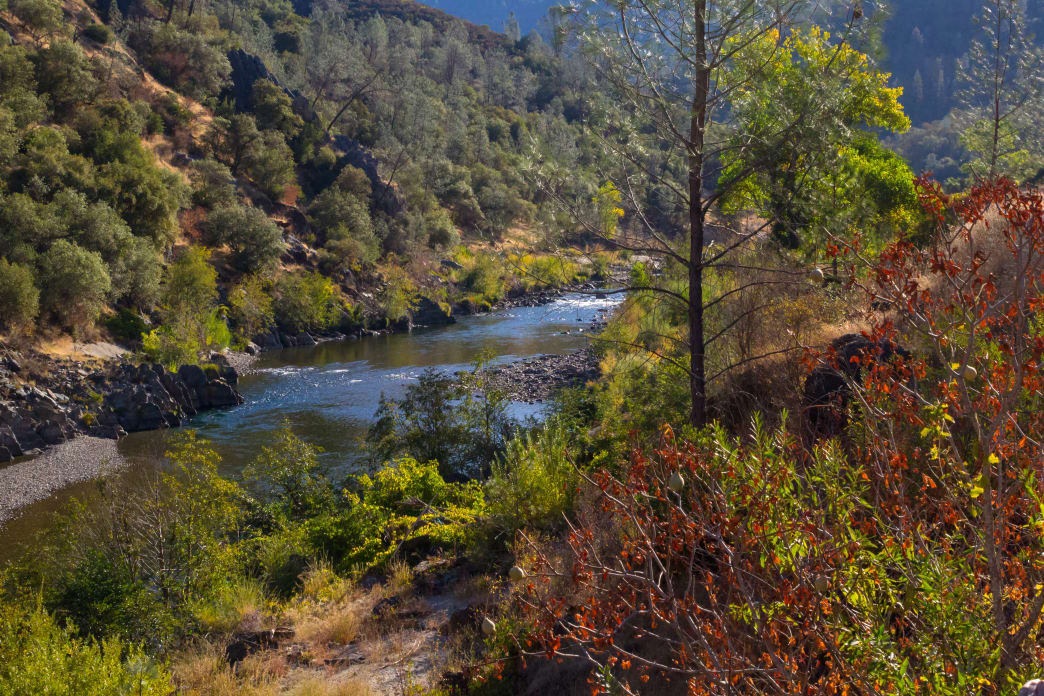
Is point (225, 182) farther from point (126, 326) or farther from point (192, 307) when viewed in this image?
point (126, 326)

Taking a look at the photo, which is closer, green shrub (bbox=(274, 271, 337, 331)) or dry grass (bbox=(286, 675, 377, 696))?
dry grass (bbox=(286, 675, 377, 696))

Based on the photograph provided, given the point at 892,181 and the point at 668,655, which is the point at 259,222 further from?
the point at 668,655

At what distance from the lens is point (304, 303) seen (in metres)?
35.2

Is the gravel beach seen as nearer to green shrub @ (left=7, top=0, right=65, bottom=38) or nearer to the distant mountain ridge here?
green shrub @ (left=7, top=0, right=65, bottom=38)

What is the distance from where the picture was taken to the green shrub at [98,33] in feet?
149

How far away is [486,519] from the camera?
27.6 ft

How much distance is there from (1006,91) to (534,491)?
6.73 metres

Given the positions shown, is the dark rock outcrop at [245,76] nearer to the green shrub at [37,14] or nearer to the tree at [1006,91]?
the green shrub at [37,14]

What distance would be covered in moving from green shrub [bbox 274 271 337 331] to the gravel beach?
636 inches

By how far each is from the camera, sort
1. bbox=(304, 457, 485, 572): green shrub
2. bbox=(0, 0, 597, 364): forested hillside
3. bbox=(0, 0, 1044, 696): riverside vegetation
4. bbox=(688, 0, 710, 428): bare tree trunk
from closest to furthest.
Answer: bbox=(0, 0, 1044, 696): riverside vegetation < bbox=(688, 0, 710, 428): bare tree trunk < bbox=(304, 457, 485, 572): green shrub < bbox=(0, 0, 597, 364): forested hillside

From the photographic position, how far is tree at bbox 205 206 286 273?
36.8 m

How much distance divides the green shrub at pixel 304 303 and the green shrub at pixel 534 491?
1108 inches

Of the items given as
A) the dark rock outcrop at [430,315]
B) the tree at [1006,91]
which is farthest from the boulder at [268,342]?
the tree at [1006,91]

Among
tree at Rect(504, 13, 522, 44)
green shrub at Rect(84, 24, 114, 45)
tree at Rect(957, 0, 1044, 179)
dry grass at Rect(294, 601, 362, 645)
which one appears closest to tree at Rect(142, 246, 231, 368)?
dry grass at Rect(294, 601, 362, 645)
